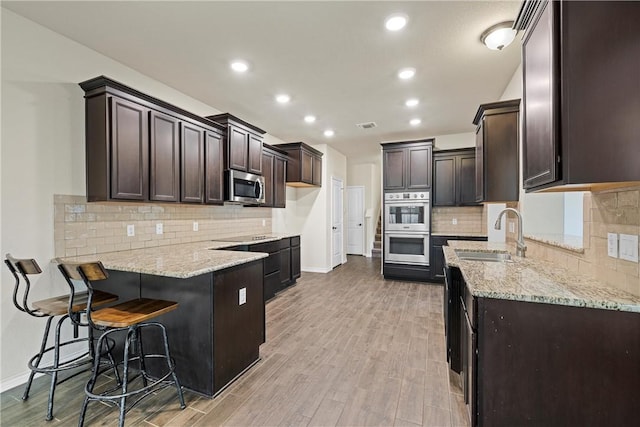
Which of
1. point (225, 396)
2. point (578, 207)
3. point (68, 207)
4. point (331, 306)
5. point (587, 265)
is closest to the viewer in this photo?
point (587, 265)

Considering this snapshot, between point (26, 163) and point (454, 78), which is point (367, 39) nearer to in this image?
point (454, 78)

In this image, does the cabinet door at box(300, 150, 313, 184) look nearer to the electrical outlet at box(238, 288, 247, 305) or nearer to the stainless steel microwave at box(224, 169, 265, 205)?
the stainless steel microwave at box(224, 169, 265, 205)

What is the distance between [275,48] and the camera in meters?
2.66

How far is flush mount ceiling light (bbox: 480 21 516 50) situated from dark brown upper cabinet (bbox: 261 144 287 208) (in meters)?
3.27

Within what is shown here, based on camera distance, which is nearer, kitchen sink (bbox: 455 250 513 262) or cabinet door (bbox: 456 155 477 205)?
kitchen sink (bbox: 455 250 513 262)

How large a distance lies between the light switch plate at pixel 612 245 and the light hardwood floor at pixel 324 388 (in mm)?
1276

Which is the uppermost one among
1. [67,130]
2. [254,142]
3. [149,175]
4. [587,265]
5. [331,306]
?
[254,142]

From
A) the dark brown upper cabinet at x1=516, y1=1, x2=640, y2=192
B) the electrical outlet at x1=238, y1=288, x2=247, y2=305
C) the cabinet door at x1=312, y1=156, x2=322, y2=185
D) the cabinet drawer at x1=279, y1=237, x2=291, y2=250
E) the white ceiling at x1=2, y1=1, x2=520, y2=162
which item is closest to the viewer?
the dark brown upper cabinet at x1=516, y1=1, x2=640, y2=192

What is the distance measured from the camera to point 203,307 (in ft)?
6.69

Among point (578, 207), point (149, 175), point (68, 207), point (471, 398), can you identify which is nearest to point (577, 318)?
point (471, 398)

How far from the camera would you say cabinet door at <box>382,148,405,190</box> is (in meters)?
5.41

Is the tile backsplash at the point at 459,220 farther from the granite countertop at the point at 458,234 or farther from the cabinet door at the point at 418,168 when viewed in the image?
the cabinet door at the point at 418,168

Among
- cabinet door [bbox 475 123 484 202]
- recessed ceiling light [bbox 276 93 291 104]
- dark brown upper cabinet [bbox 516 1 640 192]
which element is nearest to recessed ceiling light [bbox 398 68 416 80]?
cabinet door [bbox 475 123 484 202]

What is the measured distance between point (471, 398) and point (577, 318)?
63 cm
